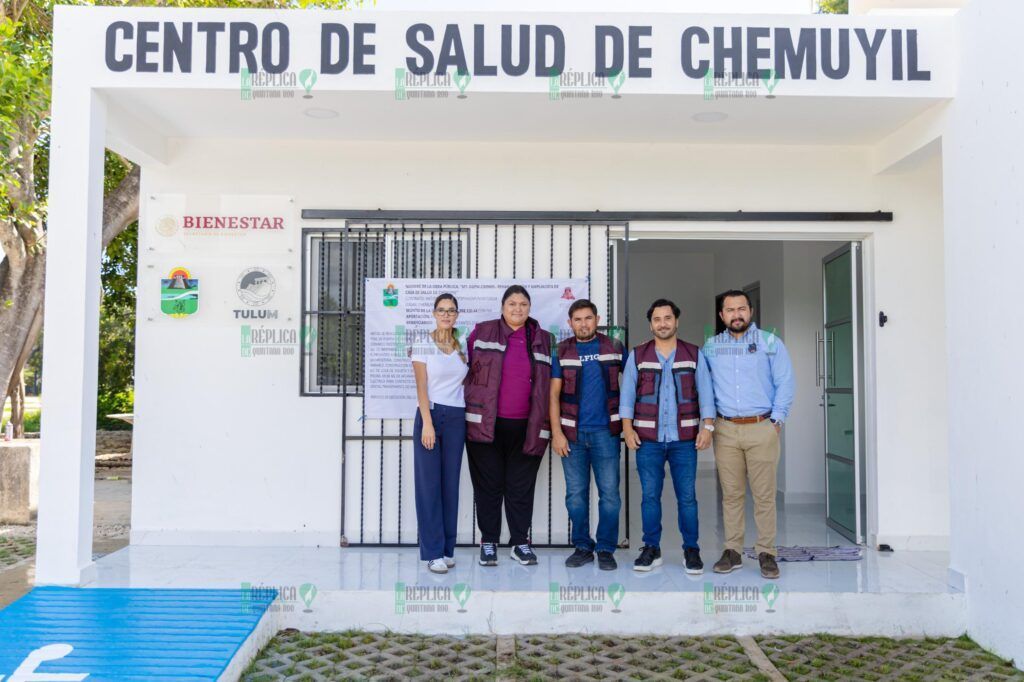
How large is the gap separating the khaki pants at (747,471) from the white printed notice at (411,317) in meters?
1.20

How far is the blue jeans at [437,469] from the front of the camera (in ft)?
13.9

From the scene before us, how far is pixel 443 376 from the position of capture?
425 cm

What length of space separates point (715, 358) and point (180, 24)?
341 cm

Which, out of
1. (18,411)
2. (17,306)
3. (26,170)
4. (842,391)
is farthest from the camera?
(18,411)

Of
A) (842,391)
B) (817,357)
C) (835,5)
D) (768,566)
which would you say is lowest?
(768,566)

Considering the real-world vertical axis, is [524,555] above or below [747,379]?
below

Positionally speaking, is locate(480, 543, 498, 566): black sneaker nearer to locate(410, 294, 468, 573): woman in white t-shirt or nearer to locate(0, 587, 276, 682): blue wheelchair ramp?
locate(410, 294, 468, 573): woman in white t-shirt

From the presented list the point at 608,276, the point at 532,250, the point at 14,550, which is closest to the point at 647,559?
the point at 608,276

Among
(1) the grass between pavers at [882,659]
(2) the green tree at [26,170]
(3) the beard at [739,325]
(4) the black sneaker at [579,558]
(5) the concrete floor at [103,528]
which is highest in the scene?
(2) the green tree at [26,170]

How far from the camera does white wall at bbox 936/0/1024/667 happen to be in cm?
354

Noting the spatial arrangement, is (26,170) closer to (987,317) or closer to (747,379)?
(747,379)

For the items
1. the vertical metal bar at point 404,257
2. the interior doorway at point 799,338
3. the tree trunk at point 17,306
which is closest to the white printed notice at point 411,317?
the vertical metal bar at point 404,257

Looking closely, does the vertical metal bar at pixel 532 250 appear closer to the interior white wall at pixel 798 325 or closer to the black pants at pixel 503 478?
the black pants at pixel 503 478

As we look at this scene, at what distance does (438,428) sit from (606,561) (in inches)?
47.5
